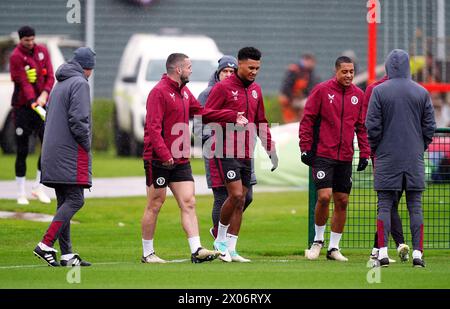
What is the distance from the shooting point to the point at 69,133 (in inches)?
490

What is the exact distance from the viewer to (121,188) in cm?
2077

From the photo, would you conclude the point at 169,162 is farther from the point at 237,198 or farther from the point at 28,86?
the point at 28,86

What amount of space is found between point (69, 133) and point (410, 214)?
3.33m

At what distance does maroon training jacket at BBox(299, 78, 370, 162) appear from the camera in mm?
13234

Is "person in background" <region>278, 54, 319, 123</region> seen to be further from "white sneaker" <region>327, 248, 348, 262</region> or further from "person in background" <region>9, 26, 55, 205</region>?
"white sneaker" <region>327, 248, 348, 262</region>

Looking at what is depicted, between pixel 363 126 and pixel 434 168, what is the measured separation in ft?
5.91

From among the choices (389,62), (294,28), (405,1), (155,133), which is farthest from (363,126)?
(294,28)

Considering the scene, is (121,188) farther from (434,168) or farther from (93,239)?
(434,168)

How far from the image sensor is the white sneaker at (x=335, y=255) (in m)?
13.5

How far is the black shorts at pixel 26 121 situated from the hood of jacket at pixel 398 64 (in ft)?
20.6

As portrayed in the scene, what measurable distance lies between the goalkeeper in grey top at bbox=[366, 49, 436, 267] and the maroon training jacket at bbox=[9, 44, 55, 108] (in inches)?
243

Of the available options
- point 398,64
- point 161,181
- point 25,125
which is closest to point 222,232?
point 161,181

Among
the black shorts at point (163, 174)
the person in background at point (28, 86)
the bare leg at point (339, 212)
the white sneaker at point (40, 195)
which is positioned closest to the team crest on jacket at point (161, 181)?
the black shorts at point (163, 174)

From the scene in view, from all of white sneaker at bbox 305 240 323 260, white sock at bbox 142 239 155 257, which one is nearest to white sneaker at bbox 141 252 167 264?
white sock at bbox 142 239 155 257
